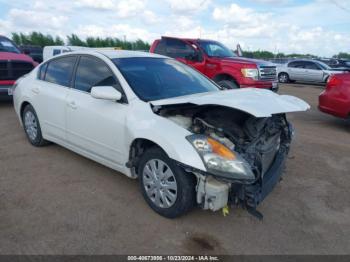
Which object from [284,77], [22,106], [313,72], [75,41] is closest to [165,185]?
[22,106]

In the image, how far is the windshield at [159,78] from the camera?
12.7 ft

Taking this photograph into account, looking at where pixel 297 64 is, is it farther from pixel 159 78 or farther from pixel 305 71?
pixel 159 78

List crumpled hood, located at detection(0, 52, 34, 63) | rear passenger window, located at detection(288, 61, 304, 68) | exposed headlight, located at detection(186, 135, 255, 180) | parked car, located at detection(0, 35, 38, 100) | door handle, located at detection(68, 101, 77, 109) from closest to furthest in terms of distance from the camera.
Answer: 1. exposed headlight, located at detection(186, 135, 255, 180)
2. door handle, located at detection(68, 101, 77, 109)
3. parked car, located at detection(0, 35, 38, 100)
4. crumpled hood, located at detection(0, 52, 34, 63)
5. rear passenger window, located at detection(288, 61, 304, 68)

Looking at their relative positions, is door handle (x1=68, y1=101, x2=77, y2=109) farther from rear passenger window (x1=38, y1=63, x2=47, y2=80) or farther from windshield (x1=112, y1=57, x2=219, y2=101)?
rear passenger window (x1=38, y1=63, x2=47, y2=80)

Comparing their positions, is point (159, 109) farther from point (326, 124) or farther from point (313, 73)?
point (313, 73)

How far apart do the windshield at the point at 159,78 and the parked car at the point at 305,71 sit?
15.6m

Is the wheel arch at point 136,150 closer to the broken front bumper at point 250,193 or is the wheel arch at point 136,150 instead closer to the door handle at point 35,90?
the broken front bumper at point 250,193

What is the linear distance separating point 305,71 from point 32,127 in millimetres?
17006

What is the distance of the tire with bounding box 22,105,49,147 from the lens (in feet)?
17.1

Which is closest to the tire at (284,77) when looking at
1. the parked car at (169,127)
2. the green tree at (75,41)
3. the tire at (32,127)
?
the parked car at (169,127)

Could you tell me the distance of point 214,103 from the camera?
3.09m

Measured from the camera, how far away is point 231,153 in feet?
9.80

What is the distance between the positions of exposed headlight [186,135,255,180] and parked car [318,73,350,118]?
201 inches

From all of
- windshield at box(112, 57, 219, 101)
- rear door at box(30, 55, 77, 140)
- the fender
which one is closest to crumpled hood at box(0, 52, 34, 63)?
rear door at box(30, 55, 77, 140)
